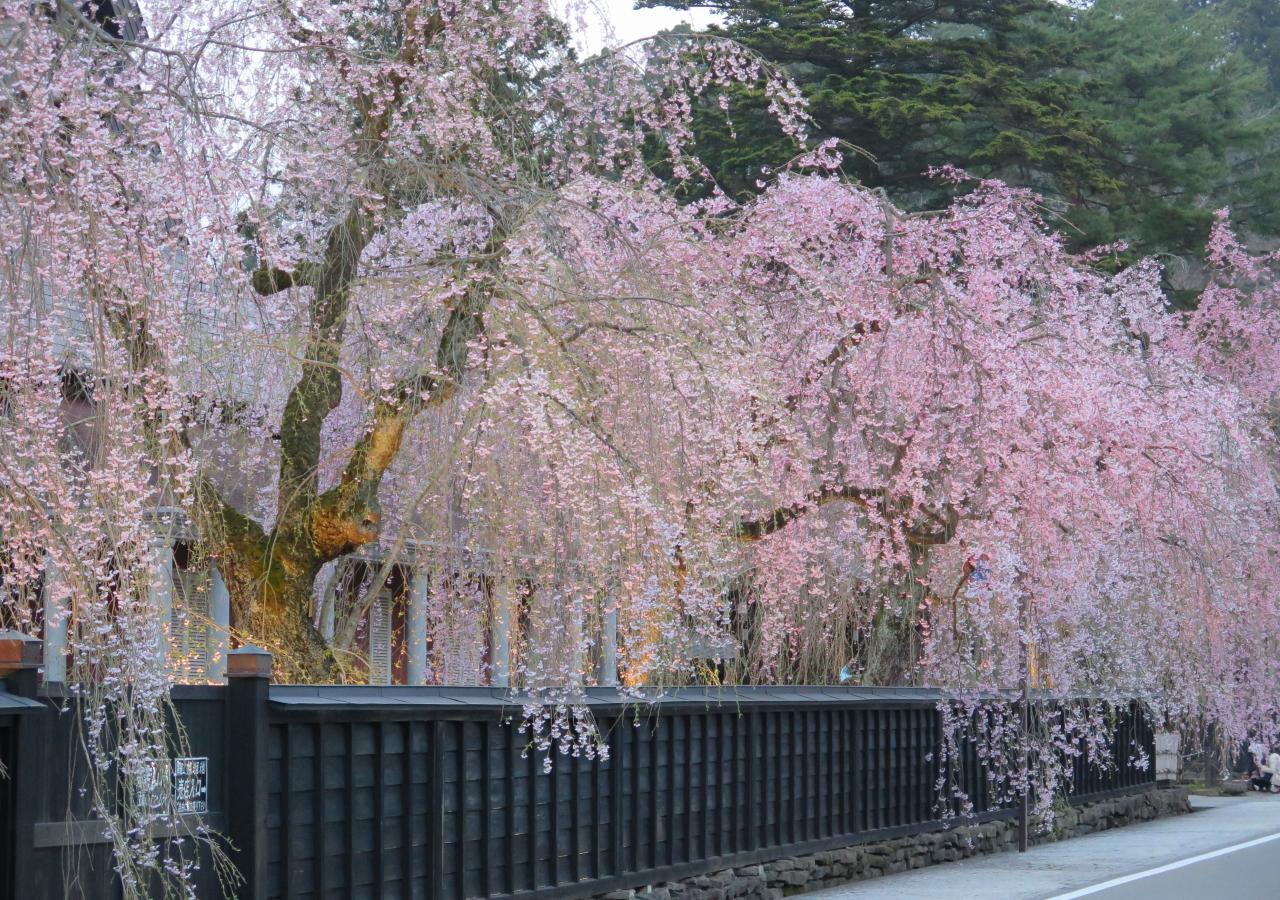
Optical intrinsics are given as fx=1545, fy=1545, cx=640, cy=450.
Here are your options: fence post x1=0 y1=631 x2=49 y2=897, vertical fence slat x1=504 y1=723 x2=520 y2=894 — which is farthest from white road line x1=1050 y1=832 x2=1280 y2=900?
fence post x1=0 y1=631 x2=49 y2=897

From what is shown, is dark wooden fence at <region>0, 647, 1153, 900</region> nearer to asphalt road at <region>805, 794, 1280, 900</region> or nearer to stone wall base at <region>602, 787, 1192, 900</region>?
stone wall base at <region>602, 787, 1192, 900</region>

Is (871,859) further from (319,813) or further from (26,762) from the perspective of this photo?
(26,762)

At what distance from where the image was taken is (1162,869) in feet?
44.0

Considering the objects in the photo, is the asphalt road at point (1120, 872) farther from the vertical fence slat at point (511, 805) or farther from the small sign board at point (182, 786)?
the small sign board at point (182, 786)

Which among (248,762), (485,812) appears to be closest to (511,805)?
(485,812)

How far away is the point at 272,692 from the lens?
24.7 feet

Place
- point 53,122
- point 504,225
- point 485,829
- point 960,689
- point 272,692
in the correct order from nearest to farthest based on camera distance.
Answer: point 53,122 < point 272,692 < point 485,829 < point 504,225 < point 960,689

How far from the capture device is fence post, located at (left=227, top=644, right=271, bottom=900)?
7.05 m

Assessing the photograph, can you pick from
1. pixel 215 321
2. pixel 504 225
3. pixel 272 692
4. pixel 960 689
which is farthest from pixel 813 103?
pixel 272 692

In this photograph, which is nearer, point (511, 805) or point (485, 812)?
point (485, 812)

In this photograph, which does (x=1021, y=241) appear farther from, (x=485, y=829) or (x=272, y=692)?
(x=272, y=692)

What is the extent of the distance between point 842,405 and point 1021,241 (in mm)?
2516

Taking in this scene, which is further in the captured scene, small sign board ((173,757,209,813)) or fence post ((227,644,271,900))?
fence post ((227,644,271,900))

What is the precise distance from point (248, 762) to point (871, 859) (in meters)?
7.53
